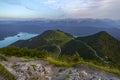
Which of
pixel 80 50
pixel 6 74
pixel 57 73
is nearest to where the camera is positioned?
pixel 6 74

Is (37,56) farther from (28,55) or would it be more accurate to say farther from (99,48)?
(99,48)

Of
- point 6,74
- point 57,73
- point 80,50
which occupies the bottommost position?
point 80,50

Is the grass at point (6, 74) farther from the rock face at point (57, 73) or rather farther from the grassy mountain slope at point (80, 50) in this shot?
the grassy mountain slope at point (80, 50)

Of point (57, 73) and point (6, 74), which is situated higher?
point (6, 74)

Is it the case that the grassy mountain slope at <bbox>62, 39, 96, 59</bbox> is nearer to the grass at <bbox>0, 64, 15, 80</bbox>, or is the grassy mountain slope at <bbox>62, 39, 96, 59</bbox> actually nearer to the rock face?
the rock face

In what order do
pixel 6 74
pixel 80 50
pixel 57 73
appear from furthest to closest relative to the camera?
1. pixel 80 50
2. pixel 57 73
3. pixel 6 74

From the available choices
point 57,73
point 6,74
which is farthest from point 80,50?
point 6,74

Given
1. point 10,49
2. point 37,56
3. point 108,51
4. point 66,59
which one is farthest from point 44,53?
point 108,51

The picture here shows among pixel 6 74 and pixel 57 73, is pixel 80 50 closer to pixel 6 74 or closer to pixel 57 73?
pixel 57 73

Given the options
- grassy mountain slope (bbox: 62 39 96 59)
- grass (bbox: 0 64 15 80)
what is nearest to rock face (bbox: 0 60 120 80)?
grass (bbox: 0 64 15 80)

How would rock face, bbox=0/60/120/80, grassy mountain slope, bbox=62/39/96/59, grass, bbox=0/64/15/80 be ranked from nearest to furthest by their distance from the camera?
1. grass, bbox=0/64/15/80
2. rock face, bbox=0/60/120/80
3. grassy mountain slope, bbox=62/39/96/59

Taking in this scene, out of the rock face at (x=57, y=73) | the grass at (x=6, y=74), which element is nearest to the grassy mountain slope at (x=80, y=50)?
the rock face at (x=57, y=73)
